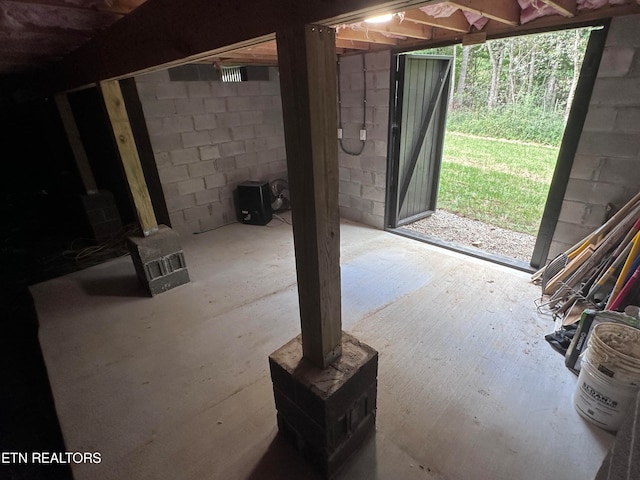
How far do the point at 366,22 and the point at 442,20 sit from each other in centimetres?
58

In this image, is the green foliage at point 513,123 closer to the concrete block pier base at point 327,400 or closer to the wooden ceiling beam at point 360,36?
the wooden ceiling beam at point 360,36

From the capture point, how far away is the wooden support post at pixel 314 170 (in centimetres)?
84

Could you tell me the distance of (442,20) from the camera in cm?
228

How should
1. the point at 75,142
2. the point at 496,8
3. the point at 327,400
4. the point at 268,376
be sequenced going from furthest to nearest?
the point at 75,142
the point at 496,8
the point at 268,376
the point at 327,400

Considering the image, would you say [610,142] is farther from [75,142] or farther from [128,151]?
[75,142]

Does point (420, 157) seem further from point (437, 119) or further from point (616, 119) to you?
point (616, 119)

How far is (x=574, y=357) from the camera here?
1.83 m

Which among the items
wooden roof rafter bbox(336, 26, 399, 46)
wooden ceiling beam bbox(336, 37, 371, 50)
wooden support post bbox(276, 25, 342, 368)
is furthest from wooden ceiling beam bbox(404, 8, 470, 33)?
wooden support post bbox(276, 25, 342, 368)

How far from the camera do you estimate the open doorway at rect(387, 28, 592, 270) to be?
360cm

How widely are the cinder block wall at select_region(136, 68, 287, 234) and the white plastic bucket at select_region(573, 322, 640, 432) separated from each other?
154 inches

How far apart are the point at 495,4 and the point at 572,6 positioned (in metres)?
0.53

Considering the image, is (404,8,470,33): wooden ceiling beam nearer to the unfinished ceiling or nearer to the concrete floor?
the unfinished ceiling

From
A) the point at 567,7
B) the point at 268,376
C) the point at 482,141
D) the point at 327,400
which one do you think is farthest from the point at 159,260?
the point at 482,141

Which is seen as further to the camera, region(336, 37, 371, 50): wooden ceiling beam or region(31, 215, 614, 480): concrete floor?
region(336, 37, 371, 50): wooden ceiling beam
